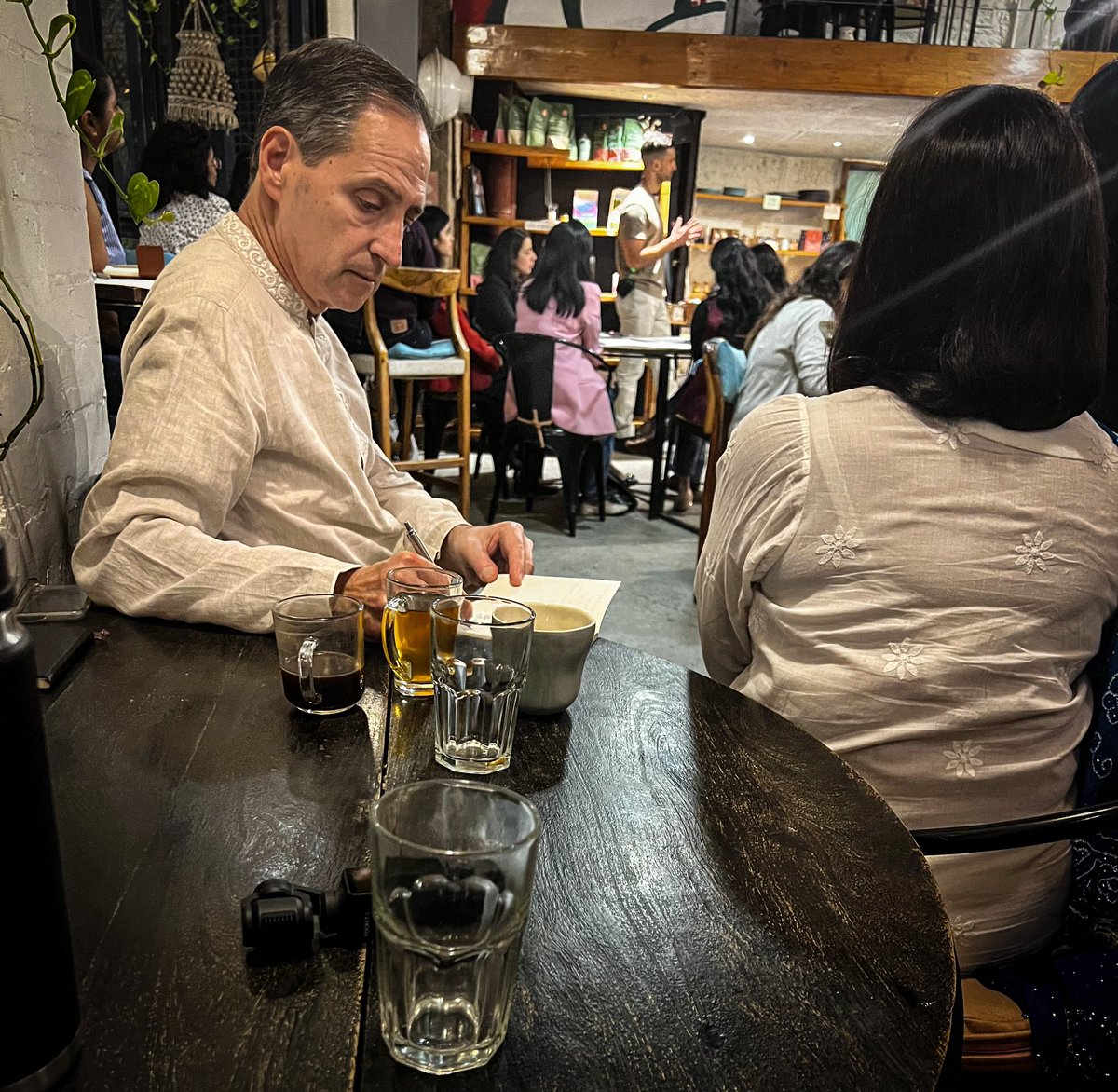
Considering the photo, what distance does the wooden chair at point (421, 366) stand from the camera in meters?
4.21

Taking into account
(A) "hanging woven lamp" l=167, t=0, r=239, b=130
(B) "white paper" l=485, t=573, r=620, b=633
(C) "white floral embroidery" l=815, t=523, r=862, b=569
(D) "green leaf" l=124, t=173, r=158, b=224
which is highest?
(A) "hanging woven lamp" l=167, t=0, r=239, b=130

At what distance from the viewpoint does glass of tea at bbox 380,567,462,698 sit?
98cm

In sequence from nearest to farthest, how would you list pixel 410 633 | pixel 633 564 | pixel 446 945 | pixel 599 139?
pixel 446 945 < pixel 410 633 < pixel 633 564 < pixel 599 139

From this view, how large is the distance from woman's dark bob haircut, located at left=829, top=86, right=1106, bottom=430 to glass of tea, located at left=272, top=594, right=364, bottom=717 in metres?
0.73

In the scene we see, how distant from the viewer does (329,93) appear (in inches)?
52.9

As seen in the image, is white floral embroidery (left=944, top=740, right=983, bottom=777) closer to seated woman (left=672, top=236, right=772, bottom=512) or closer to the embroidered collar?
the embroidered collar

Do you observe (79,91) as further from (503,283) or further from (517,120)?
(517,120)

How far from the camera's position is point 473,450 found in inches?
260

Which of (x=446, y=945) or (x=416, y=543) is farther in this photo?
(x=416, y=543)

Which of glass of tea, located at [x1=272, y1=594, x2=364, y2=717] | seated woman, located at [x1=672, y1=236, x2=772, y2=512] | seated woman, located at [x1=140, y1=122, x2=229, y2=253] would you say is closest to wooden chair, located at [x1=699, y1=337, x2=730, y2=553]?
seated woman, located at [x1=672, y1=236, x2=772, y2=512]

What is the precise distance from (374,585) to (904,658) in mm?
640

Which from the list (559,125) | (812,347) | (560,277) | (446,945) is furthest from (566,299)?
(446,945)

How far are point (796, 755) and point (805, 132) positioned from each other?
29.2 feet

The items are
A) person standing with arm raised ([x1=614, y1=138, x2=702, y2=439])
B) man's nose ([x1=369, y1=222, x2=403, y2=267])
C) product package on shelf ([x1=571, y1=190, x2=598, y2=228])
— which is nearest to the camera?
man's nose ([x1=369, y1=222, x2=403, y2=267])
